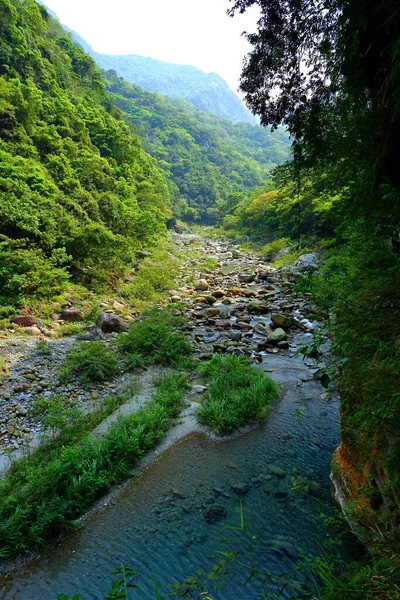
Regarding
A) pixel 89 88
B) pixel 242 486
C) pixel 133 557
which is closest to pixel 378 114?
pixel 242 486

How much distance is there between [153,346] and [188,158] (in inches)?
2565

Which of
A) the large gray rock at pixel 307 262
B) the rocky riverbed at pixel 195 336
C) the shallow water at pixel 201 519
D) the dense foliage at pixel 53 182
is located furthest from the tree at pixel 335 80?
the large gray rock at pixel 307 262

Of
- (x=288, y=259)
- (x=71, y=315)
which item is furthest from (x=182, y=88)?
(x=71, y=315)

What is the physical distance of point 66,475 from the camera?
15.1ft

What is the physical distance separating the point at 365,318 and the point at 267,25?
12.9ft

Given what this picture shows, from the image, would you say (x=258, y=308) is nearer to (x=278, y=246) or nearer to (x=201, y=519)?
(x=201, y=519)

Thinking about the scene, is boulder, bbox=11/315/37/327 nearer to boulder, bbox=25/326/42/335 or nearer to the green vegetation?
boulder, bbox=25/326/42/335

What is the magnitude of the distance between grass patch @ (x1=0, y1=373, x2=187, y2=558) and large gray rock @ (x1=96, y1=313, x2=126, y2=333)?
12.5 ft

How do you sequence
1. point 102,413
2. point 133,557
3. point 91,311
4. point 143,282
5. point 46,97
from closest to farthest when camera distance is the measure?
point 133,557
point 102,413
point 91,311
point 143,282
point 46,97

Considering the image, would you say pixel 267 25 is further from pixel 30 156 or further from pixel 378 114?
pixel 30 156

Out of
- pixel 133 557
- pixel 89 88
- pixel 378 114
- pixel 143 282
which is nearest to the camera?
pixel 378 114

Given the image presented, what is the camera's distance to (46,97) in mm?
22766

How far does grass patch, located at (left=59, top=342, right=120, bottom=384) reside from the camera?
7.25 meters

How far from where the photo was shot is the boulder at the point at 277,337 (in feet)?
31.7
